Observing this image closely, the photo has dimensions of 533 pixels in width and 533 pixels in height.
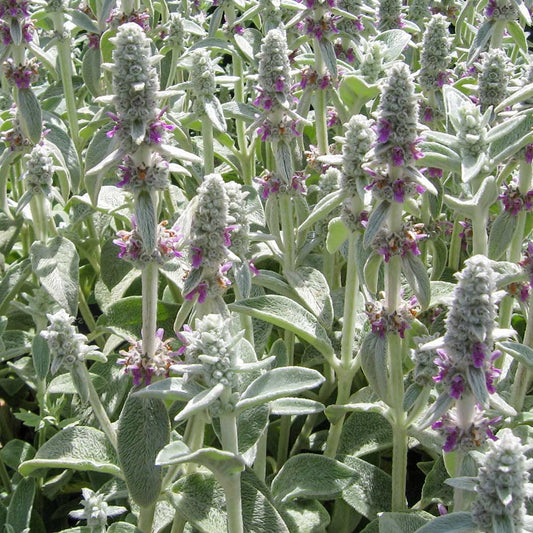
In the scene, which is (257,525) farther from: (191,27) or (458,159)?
(191,27)

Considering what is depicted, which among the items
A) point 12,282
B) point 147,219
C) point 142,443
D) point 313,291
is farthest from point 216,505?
point 12,282

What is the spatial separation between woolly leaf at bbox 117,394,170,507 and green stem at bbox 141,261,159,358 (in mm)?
154

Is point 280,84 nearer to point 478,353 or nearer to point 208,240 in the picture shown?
point 208,240

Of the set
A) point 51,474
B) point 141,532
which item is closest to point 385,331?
point 141,532

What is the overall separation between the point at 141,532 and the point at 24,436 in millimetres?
1514

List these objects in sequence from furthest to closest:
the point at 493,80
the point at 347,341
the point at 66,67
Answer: the point at 66,67, the point at 493,80, the point at 347,341

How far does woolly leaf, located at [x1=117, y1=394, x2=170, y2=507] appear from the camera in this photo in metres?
2.05

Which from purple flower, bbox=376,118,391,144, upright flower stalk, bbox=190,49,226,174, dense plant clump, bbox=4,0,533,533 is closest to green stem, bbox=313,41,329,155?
dense plant clump, bbox=4,0,533,533

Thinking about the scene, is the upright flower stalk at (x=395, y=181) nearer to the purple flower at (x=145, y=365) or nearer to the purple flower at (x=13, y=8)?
the purple flower at (x=145, y=365)

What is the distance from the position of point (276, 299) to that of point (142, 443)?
0.65 m

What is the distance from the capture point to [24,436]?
3.45m

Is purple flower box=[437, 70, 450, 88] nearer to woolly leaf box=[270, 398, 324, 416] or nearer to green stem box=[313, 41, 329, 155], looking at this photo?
green stem box=[313, 41, 329, 155]

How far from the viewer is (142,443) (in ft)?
6.88

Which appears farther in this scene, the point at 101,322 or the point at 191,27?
the point at 191,27
